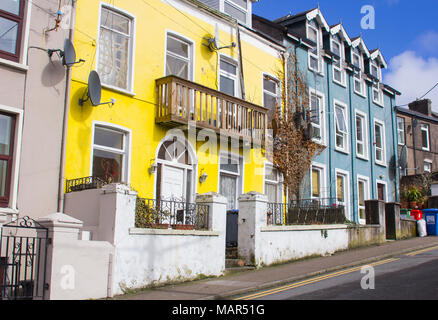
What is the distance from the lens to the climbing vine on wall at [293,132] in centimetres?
1886

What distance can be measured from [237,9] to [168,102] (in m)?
6.94

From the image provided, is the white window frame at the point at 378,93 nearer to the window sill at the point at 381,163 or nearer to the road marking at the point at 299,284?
the window sill at the point at 381,163

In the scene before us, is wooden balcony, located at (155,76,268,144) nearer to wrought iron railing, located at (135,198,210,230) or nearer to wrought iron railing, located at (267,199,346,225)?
wrought iron railing, located at (267,199,346,225)

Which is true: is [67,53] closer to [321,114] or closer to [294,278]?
[294,278]

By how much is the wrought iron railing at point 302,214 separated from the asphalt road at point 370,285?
130 inches

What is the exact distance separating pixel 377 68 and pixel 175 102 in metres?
17.1

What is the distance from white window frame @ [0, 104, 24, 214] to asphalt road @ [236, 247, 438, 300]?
549 centimetres

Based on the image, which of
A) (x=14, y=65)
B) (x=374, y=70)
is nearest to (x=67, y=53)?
(x=14, y=65)

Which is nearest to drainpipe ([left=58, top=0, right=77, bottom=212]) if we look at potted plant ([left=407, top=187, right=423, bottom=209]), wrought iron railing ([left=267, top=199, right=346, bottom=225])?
wrought iron railing ([left=267, top=199, right=346, bottom=225])

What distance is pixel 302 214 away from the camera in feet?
52.2

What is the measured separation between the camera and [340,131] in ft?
75.2

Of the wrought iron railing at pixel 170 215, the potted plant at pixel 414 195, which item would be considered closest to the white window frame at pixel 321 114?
the potted plant at pixel 414 195
